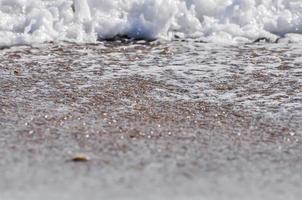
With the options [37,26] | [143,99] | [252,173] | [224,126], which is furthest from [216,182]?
[37,26]

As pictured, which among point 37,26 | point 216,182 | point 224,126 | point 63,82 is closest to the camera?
point 216,182

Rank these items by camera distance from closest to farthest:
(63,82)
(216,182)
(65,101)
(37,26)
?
(216,182) → (65,101) → (63,82) → (37,26)

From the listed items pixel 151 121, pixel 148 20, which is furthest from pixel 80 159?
pixel 148 20

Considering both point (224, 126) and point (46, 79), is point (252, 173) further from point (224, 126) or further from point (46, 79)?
point (46, 79)

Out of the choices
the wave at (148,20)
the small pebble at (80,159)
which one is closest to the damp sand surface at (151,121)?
the small pebble at (80,159)

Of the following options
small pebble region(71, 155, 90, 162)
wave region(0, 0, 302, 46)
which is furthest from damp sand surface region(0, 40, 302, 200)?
wave region(0, 0, 302, 46)

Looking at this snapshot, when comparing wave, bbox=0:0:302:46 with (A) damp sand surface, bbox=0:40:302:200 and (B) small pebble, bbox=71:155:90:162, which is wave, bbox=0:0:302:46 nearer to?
(A) damp sand surface, bbox=0:40:302:200

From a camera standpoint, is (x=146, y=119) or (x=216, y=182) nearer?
(x=216, y=182)
